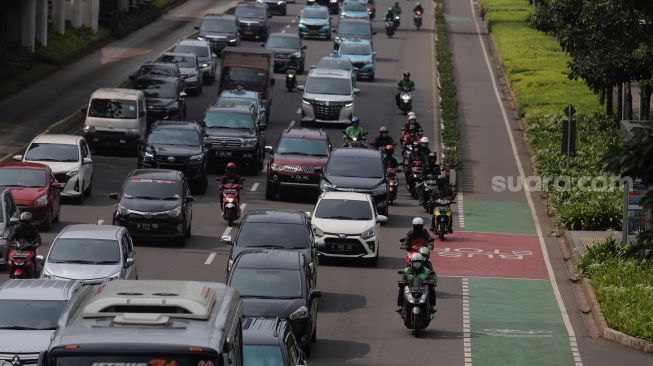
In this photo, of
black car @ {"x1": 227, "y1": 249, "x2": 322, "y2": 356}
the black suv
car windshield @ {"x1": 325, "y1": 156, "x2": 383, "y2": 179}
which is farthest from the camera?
the black suv

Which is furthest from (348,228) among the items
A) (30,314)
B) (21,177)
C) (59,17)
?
(59,17)

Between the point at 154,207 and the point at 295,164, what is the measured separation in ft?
28.0

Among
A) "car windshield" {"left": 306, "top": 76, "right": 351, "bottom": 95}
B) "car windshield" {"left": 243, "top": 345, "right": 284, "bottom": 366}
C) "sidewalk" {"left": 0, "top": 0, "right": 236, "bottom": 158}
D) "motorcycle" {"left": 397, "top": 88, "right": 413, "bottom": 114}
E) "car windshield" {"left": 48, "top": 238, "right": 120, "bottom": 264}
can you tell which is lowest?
"sidewalk" {"left": 0, "top": 0, "right": 236, "bottom": 158}

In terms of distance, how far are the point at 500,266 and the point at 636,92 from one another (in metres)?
Result: 35.3

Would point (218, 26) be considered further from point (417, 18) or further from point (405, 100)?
point (417, 18)

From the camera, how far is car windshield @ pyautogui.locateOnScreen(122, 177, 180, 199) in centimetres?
3541

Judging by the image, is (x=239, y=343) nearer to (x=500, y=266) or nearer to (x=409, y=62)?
(x=500, y=266)

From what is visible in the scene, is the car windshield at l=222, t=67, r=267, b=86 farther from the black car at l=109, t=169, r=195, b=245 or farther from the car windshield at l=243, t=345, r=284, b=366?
the car windshield at l=243, t=345, r=284, b=366

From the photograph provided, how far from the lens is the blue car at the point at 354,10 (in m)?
91.5

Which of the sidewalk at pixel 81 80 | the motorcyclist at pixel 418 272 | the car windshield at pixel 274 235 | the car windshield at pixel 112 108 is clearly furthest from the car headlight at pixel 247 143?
the motorcyclist at pixel 418 272

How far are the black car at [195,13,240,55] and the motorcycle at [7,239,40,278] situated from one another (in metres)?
46.1

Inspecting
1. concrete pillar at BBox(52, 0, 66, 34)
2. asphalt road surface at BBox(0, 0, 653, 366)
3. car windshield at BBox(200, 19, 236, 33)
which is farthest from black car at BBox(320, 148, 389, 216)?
concrete pillar at BBox(52, 0, 66, 34)

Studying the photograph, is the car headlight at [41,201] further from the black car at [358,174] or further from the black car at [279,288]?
the black car at [279,288]

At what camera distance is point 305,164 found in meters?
43.0
